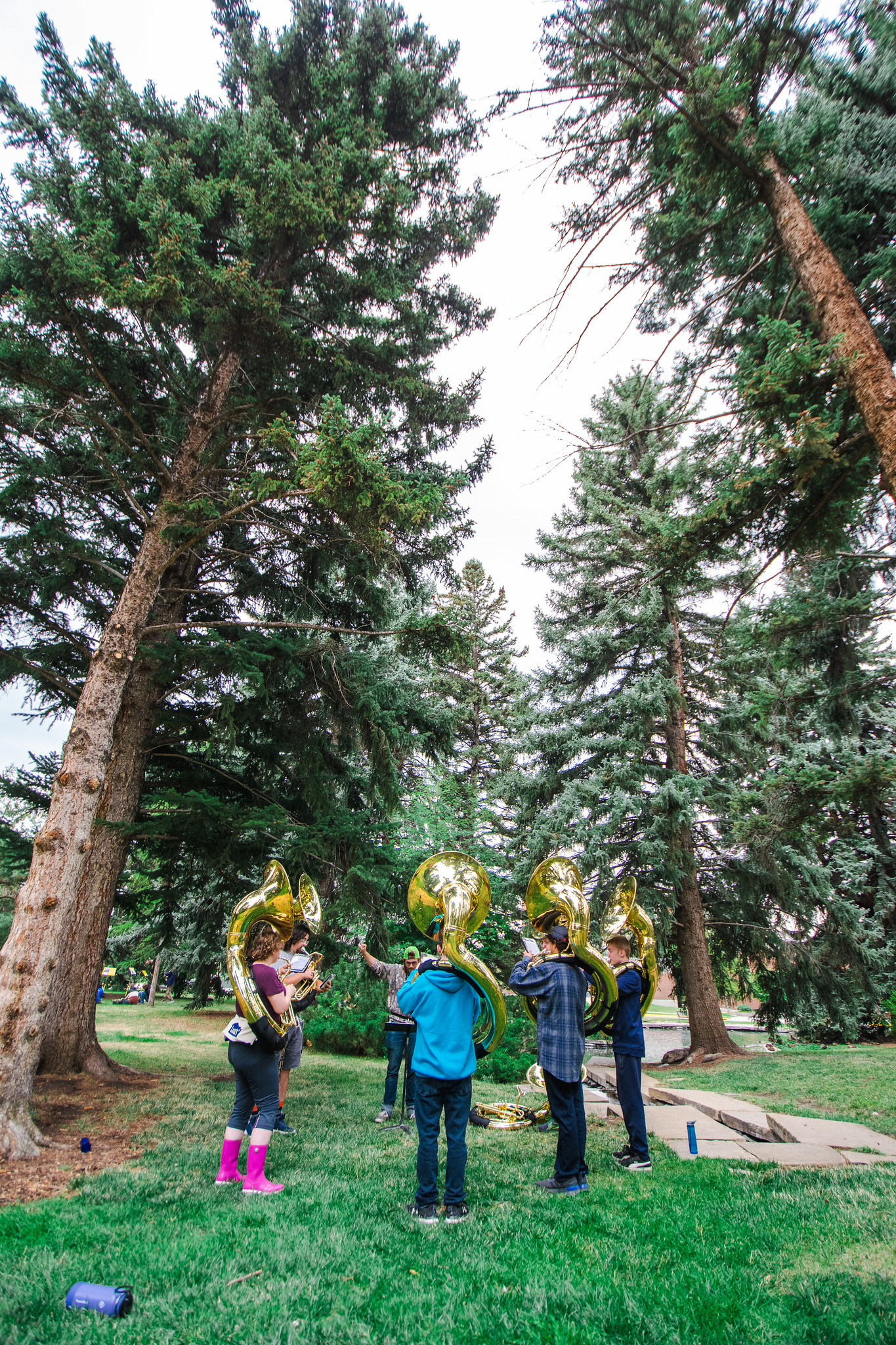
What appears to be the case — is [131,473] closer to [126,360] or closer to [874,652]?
[126,360]

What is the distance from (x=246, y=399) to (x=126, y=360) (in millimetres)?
1536

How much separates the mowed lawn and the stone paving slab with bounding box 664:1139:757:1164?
0.14 meters

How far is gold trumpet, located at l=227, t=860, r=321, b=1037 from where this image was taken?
4172 mm

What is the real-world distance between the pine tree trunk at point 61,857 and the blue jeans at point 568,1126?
397cm

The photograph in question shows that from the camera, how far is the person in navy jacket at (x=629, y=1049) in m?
4.82

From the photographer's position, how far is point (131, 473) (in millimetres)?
9406

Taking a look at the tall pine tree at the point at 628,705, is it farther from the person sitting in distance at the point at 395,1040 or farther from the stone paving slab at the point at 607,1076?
the person sitting in distance at the point at 395,1040

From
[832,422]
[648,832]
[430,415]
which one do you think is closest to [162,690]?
[430,415]

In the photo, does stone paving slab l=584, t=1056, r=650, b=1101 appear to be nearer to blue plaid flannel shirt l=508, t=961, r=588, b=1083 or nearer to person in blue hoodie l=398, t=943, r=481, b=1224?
blue plaid flannel shirt l=508, t=961, r=588, b=1083

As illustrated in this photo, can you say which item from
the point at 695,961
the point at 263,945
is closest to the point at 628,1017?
the point at 263,945

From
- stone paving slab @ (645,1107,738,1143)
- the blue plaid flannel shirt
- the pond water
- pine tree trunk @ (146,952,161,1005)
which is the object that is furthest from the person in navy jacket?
pine tree trunk @ (146,952,161,1005)

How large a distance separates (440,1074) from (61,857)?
409 cm

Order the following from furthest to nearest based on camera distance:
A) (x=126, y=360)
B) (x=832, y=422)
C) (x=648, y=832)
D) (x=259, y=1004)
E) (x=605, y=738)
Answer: (x=605, y=738), (x=648, y=832), (x=126, y=360), (x=832, y=422), (x=259, y=1004)

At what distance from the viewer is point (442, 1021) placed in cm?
403
